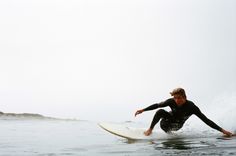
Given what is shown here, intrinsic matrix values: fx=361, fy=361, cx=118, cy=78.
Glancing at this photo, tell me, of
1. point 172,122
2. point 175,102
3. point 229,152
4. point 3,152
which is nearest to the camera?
point 229,152

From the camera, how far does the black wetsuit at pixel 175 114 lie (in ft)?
36.0

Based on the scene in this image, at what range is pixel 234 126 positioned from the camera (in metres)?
13.9

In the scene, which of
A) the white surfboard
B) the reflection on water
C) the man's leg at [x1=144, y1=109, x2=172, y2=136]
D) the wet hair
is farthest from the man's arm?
the reflection on water

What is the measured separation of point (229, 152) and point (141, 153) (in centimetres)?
186

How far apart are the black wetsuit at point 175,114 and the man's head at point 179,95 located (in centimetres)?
23

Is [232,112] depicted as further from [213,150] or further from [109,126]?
[213,150]

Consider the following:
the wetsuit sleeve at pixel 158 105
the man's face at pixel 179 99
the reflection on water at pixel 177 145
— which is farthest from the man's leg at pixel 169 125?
the reflection on water at pixel 177 145

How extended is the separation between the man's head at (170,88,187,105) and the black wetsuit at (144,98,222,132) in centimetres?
23

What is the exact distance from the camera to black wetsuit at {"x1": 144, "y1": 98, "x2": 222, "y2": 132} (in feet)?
36.0

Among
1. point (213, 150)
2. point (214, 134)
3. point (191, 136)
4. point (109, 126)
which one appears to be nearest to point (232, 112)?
point (214, 134)

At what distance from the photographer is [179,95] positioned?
Answer: 10.6 metres

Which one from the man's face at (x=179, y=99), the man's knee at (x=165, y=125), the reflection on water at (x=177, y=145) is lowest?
the reflection on water at (x=177, y=145)

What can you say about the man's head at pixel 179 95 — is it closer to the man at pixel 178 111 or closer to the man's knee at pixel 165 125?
the man at pixel 178 111

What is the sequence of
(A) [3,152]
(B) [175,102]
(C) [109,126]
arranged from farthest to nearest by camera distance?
(C) [109,126] < (B) [175,102] < (A) [3,152]
